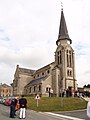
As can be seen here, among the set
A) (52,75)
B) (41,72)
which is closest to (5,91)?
(41,72)

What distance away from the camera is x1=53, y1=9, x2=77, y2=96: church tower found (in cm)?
6241

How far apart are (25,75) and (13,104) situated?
6444 centimetres

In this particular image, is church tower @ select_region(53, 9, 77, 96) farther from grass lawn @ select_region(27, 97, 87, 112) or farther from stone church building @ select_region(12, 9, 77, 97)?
grass lawn @ select_region(27, 97, 87, 112)

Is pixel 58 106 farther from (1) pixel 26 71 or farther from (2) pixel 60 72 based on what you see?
(1) pixel 26 71

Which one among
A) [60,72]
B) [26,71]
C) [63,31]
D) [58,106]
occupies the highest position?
[63,31]

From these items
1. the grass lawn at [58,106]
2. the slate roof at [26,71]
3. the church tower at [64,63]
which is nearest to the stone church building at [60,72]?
the church tower at [64,63]

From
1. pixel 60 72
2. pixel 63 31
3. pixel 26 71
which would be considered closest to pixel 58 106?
pixel 60 72

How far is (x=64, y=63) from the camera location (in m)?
64.2

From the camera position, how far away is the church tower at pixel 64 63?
205 feet

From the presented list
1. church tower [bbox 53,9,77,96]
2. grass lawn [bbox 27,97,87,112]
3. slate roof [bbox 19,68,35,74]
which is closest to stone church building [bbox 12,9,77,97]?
church tower [bbox 53,9,77,96]

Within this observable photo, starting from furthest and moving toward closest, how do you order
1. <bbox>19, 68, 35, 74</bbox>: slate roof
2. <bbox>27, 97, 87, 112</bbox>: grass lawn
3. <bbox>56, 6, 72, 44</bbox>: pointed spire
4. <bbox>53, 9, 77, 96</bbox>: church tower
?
<bbox>19, 68, 35, 74</bbox>: slate roof < <bbox>56, 6, 72, 44</bbox>: pointed spire < <bbox>53, 9, 77, 96</bbox>: church tower < <bbox>27, 97, 87, 112</bbox>: grass lawn

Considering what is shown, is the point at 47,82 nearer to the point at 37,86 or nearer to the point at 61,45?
the point at 37,86

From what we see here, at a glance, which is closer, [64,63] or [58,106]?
[58,106]

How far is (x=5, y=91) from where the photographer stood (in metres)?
136
